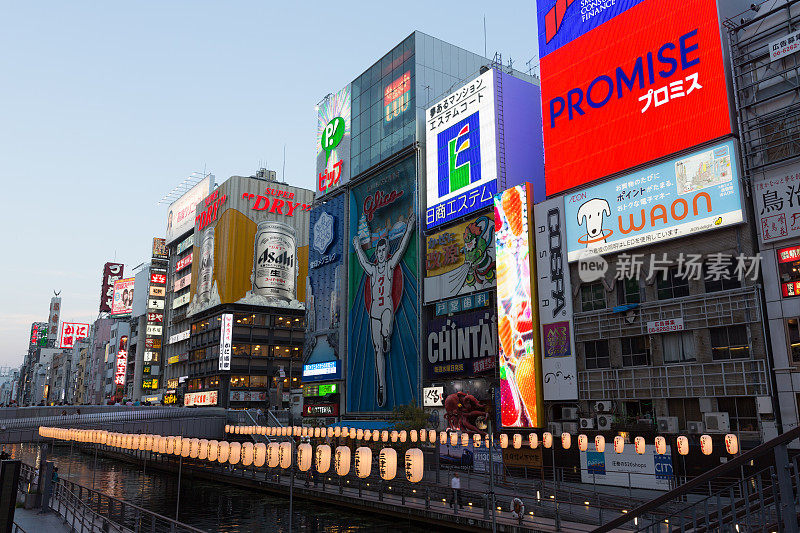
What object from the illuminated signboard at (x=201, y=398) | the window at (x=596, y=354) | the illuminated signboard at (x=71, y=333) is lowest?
the illuminated signboard at (x=201, y=398)

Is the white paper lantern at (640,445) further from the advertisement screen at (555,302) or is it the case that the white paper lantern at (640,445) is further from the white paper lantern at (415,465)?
the white paper lantern at (415,465)

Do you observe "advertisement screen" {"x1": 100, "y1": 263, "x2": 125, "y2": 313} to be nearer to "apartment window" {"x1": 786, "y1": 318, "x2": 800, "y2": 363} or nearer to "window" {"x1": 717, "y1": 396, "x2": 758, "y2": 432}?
"window" {"x1": 717, "y1": 396, "x2": 758, "y2": 432}

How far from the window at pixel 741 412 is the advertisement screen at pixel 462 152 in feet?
81.0

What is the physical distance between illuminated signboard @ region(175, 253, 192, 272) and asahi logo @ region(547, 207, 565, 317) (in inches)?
3738

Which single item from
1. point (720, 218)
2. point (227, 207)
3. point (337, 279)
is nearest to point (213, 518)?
point (720, 218)

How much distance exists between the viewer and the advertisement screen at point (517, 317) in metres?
43.0

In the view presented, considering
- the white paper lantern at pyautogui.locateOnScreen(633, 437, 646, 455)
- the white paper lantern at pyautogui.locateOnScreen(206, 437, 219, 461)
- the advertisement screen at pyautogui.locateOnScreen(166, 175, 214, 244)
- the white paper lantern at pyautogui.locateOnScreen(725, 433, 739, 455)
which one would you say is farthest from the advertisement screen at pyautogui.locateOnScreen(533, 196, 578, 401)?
the advertisement screen at pyautogui.locateOnScreen(166, 175, 214, 244)

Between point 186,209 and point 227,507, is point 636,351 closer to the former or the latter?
point 227,507

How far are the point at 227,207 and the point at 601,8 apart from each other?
3114 inches

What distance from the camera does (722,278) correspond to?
34562 mm

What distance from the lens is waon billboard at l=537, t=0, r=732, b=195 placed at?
3691 cm

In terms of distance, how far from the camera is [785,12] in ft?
112

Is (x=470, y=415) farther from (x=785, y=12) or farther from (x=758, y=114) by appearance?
(x=785, y=12)

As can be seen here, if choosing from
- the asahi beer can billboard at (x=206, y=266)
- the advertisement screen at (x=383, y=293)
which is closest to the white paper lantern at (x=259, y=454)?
the advertisement screen at (x=383, y=293)
